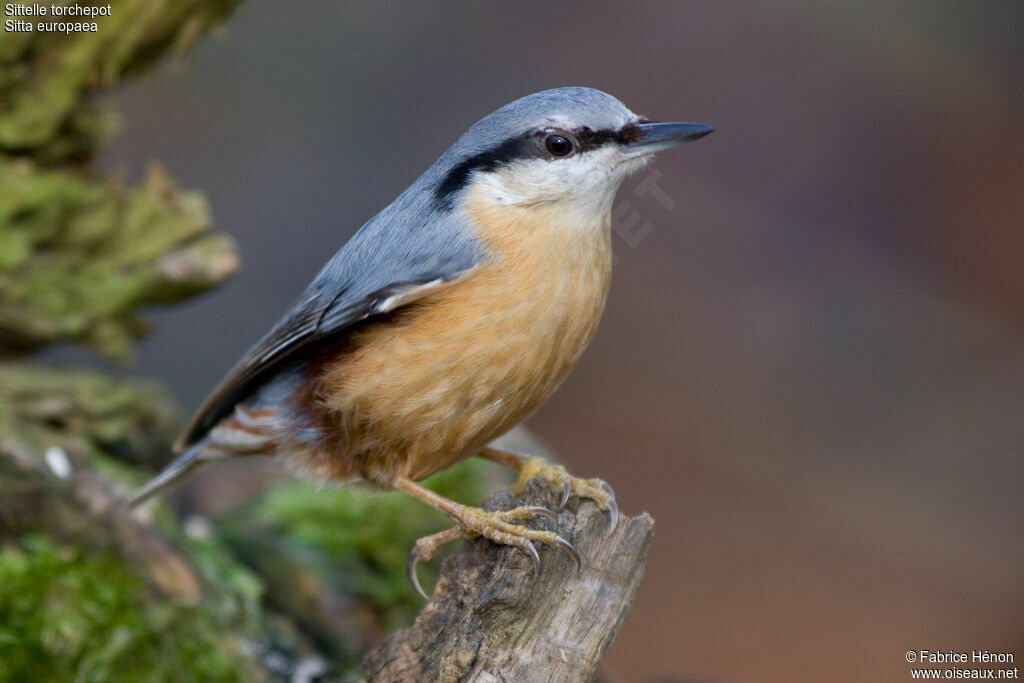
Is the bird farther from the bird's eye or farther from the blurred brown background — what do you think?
the blurred brown background

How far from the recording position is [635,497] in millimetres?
6855

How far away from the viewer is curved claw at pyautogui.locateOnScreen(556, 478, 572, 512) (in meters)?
2.65

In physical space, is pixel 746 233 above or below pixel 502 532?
below

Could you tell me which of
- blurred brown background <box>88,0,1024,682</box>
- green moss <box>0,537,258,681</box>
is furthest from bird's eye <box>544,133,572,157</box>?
blurred brown background <box>88,0,1024,682</box>

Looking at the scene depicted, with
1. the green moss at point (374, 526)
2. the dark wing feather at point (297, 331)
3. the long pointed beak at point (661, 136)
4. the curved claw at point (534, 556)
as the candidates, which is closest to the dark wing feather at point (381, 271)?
the dark wing feather at point (297, 331)

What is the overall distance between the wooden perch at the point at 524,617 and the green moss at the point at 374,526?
5.45ft

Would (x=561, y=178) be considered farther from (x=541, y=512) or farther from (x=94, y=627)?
(x=94, y=627)

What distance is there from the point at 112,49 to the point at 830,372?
5584 millimetres

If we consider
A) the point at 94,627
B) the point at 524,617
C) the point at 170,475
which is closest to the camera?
the point at 524,617

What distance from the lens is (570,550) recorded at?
245 cm

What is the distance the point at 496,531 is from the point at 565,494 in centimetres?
25

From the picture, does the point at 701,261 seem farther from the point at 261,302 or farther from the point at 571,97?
the point at 571,97

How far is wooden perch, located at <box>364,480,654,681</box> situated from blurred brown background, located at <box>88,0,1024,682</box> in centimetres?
405

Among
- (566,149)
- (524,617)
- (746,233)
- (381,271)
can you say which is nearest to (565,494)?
(524,617)
